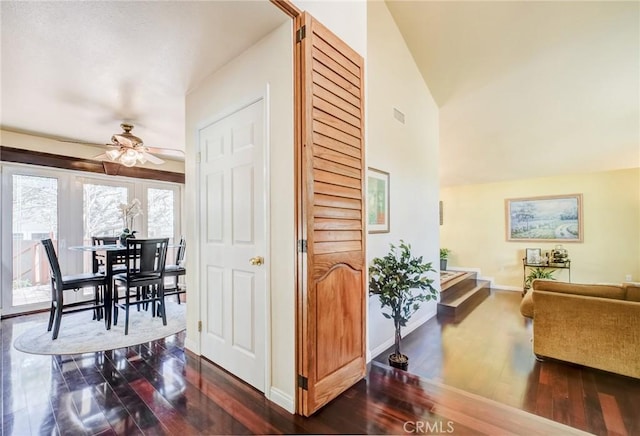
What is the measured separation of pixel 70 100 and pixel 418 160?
410cm

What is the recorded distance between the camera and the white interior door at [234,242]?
2062 millimetres

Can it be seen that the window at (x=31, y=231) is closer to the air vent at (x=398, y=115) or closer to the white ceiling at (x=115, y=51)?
the white ceiling at (x=115, y=51)

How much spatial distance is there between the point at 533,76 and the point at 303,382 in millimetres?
4543

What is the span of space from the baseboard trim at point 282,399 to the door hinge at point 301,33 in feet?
7.36

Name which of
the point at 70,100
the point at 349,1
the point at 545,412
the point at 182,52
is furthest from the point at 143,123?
the point at 545,412

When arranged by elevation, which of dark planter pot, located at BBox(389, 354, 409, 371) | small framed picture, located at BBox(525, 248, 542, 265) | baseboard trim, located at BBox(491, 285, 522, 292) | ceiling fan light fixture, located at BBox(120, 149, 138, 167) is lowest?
baseboard trim, located at BBox(491, 285, 522, 292)

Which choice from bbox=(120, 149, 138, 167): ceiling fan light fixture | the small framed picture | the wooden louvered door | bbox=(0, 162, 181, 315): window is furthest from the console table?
bbox=(0, 162, 181, 315): window

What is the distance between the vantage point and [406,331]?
358 centimetres

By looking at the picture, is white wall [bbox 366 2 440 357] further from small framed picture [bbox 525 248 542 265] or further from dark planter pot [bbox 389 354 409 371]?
small framed picture [bbox 525 248 542 265]

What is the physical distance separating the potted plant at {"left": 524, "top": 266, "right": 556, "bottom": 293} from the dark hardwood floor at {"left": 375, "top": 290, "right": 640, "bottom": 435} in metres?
2.61

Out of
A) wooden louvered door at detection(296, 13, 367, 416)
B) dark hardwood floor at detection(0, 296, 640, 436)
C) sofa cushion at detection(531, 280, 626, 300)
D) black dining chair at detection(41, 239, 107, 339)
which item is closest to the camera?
dark hardwood floor at detection(0, 296, 640, 436)

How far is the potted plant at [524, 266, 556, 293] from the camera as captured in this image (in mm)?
5965

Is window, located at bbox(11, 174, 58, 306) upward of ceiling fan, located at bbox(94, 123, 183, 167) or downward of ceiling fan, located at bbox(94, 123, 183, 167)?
downward

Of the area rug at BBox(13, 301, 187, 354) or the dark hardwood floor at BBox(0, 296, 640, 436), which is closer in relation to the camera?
the dark hardwood floor at BBox(0, 296, 640, 436)
